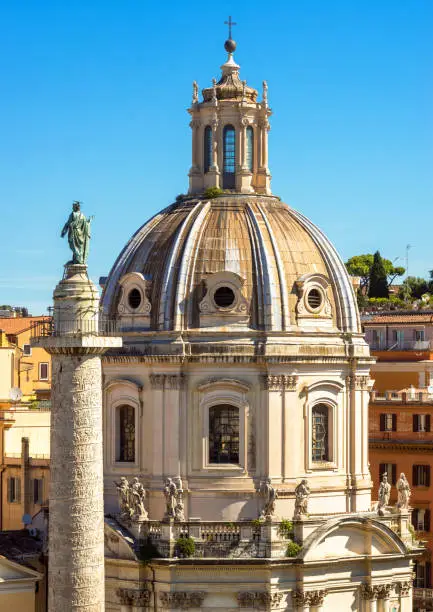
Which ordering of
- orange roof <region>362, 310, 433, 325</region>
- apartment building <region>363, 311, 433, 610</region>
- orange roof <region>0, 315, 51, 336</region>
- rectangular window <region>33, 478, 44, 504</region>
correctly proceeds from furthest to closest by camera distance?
orange roof <region>0, 315, 51, 336</region>
orange roof <region>362, 310, 433, 325</region>
apartment building <region>363, 311, 433, 610</region>
rectangular window <region>33, 478, 44, 504</region>

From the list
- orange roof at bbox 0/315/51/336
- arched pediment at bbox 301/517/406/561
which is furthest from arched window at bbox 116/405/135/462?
orange roof at bbox 0/315/51/336

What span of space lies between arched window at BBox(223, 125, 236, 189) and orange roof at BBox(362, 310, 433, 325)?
1179 inches

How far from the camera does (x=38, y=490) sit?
279 ft

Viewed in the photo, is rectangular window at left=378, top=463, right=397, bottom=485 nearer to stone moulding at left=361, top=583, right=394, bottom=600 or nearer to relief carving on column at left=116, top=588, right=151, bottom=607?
stone moulding at left=361, top=583, right=394, bottom=600

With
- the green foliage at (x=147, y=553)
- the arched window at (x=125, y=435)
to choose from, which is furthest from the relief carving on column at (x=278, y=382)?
the green foliage at (x=147, y=553)

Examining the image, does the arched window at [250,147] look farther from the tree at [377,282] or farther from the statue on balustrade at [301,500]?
the tree at [377,282]

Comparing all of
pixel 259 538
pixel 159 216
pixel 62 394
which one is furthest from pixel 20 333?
pixel 62 394

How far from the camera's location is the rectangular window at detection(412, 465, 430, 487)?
293 ft

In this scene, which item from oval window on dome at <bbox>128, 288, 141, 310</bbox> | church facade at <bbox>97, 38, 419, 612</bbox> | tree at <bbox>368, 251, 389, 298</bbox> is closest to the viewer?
church facade at <bbox>97, 38, 419, 612</bbox>

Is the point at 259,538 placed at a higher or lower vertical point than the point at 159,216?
lower

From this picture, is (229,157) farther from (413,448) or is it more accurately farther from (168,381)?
(413,448)

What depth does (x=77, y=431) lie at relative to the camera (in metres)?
54.3

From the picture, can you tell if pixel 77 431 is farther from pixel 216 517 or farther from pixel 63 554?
pixel 216 517

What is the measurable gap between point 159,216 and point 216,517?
11.6 m
